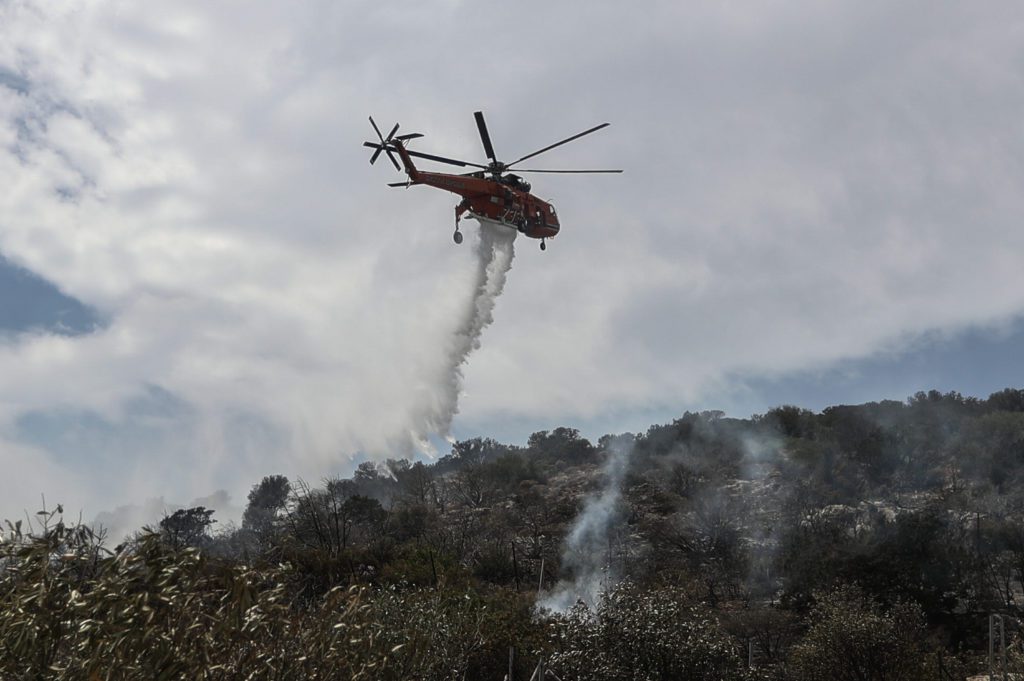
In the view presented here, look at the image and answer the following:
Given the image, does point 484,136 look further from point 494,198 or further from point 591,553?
point 591,553

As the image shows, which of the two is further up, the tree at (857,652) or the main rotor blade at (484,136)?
the main rotor blade at (484,136)

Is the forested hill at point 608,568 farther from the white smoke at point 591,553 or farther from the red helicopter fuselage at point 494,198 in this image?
the red helicopter fuselage at point 494,198

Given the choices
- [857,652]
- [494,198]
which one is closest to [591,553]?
[857,652]

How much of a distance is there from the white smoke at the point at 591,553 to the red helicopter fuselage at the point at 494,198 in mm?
21286

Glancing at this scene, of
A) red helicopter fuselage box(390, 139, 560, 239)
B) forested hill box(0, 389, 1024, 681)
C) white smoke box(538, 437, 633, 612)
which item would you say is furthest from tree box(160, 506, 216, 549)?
red helicopter fuselage box(390, 139, 560, 239)

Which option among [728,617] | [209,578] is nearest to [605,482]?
[728,617]

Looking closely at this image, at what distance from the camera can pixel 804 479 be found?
328ft

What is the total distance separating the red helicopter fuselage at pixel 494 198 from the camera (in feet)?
140

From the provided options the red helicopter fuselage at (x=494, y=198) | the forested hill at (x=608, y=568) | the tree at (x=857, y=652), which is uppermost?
the red helicopter fuselage at (x=494, y=198)

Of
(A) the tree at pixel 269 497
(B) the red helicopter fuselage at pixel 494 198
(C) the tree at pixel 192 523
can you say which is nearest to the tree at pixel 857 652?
(B) the red helicopter fuselage at pixel 494 198

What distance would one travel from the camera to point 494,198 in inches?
1762

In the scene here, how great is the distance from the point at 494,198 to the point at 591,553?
43.8 m

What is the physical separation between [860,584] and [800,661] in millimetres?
24063

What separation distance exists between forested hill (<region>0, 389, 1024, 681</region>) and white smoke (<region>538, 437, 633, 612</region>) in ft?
1.08
